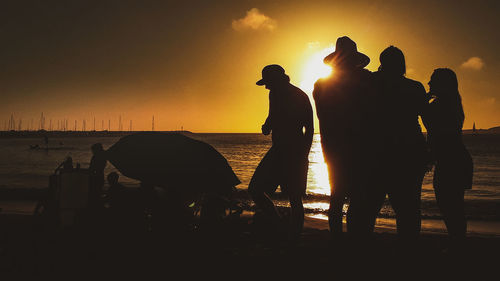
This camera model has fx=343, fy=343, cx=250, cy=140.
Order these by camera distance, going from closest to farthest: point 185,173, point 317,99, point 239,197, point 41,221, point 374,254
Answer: point 317,99
point 374,254
point 185,173
point 41,221
point 239,197

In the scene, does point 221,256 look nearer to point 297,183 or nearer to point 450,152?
point 297,183

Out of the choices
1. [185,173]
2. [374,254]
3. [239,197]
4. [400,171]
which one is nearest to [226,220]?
[185,173]

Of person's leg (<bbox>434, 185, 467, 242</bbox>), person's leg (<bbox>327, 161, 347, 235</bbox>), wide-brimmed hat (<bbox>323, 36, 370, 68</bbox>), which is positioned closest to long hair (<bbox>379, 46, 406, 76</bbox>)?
wide-brimmed hat (<bbox>323, 36, 370, 68</bbox>)

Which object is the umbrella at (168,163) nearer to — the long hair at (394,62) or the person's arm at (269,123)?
the person's arm at (269,123)

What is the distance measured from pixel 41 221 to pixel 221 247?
2.80m

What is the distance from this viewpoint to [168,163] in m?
4.36

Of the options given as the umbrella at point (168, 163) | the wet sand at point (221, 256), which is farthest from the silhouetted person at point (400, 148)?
the umbrella at point (168, 163)

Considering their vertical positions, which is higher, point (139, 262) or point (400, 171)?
point (400, 171)

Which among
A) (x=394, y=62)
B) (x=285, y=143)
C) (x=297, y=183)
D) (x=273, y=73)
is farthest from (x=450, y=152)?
(x=273, y=73)

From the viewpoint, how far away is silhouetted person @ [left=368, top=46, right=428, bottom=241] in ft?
9.17

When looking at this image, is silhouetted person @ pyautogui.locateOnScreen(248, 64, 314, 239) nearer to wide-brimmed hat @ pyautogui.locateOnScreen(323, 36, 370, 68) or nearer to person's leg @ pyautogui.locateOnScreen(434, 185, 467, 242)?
wide-brimmed hat @ pyautogui.locateOnScreen(323, 36, 370, 68)

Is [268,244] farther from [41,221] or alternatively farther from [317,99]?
[41,221]

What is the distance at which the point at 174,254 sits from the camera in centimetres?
Answer: 410

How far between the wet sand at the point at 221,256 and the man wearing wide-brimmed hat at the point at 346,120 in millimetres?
544
